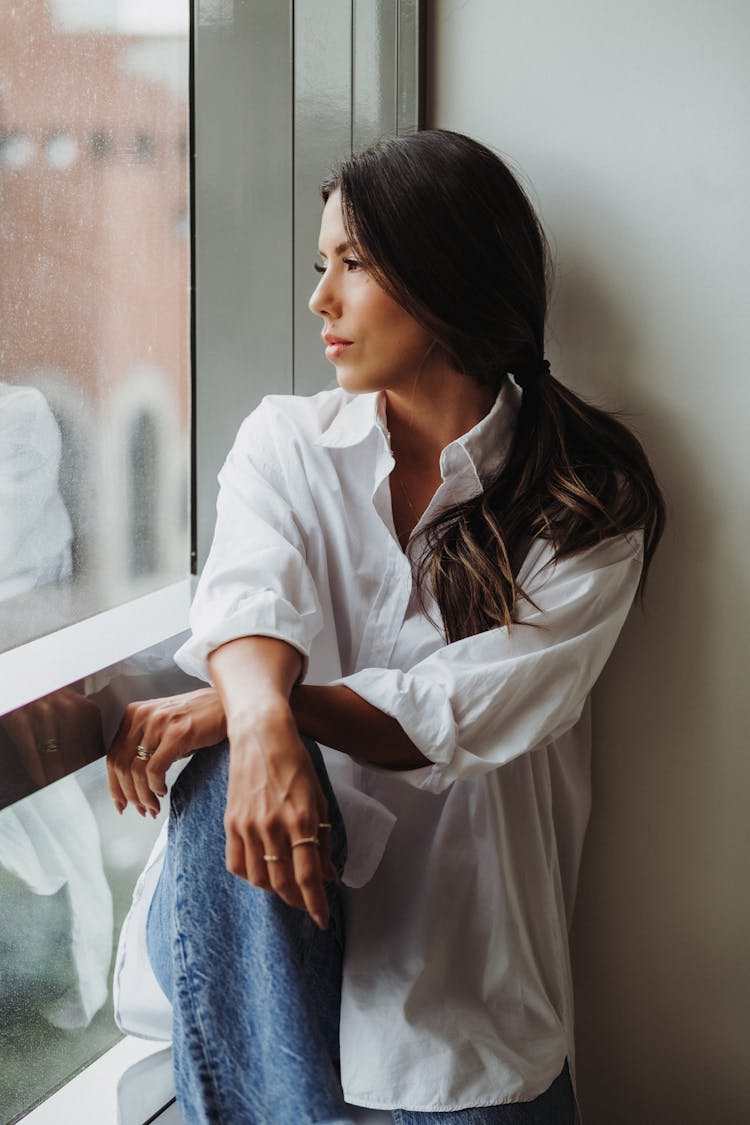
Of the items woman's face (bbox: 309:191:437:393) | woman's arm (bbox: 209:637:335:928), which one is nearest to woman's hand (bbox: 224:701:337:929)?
woman's arm (bbox: 209:637:335:928)

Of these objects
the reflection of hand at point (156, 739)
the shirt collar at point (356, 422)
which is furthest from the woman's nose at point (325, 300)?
the reflection of hand at point (156, 739)

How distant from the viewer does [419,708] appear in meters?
1.06

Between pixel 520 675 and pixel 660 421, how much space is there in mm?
414

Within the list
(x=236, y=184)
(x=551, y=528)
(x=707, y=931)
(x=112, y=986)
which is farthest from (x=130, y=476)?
(x=707, y=931)

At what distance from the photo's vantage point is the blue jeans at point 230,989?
996mm

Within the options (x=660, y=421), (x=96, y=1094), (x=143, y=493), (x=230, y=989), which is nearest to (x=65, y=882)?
(x=96, y=1094)

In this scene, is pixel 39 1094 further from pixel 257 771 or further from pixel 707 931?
pixel 707 931

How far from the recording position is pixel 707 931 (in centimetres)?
141

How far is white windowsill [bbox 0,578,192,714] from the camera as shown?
1.09m

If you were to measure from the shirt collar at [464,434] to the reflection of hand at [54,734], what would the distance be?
41cm

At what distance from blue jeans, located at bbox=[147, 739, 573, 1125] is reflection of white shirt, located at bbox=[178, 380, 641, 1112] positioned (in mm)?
135

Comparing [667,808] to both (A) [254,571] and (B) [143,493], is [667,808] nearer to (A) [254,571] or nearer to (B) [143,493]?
(A) [254,571]

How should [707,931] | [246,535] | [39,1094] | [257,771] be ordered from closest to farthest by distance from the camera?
1. [257,771]
2. [246,535]
3. [39,1094]
4. [707,931]

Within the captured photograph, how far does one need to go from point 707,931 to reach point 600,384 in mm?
704
